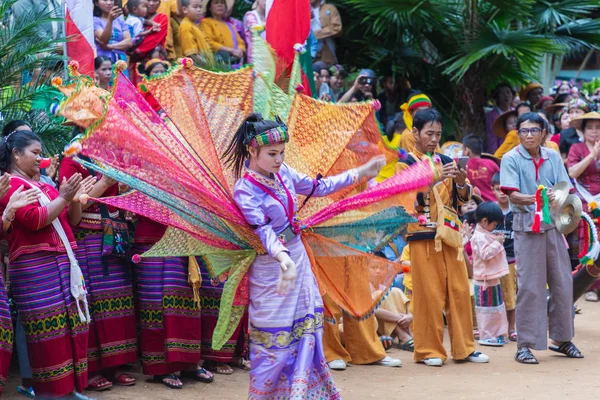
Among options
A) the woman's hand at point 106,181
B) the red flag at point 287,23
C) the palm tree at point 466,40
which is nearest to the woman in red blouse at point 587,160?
the palm tree at point 466,40

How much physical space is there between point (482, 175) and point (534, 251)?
124 inches

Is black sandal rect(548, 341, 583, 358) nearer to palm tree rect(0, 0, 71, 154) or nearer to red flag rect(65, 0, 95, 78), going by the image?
palm tree rect(0, 0, 71, 154)

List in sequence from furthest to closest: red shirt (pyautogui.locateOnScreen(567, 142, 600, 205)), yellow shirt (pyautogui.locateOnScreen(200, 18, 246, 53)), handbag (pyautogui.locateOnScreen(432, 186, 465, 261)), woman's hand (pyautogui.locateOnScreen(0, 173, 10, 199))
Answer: yellow shirt (pyautogui.locateOnScreen(200, 18, 246, 53)) < red shirt (pyautogui.locateOnScreen(567, 142, 600, 205)) < handbag (pyautogui.locateOnScreen(432, 186, 465, 261)) < woman's hand (pyautogui.locateOnScreen(0, 173, 10, 199))

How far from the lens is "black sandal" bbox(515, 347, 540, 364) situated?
7.75m

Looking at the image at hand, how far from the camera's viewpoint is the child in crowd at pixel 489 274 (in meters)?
8.77

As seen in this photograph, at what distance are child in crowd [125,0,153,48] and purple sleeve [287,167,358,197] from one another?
463cm

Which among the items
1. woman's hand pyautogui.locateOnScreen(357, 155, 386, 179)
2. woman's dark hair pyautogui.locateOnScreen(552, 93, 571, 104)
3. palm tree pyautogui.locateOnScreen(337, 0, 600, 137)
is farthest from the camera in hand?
woman's hand pyautogui.locateOnScreen(357, 155, 386, 179)

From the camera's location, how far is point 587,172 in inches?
397

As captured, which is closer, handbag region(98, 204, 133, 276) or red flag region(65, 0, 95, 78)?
handbag region(98, 204, 133, 276)

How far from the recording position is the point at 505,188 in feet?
25.6

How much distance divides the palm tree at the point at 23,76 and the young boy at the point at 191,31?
386 centimetres

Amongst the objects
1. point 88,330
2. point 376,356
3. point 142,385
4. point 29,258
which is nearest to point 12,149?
point 29,258

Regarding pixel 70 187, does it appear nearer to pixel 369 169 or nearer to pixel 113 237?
pixel 113 237

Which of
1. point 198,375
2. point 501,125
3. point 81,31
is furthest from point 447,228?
point 501,125
